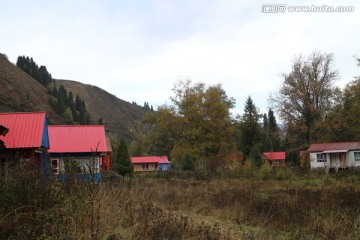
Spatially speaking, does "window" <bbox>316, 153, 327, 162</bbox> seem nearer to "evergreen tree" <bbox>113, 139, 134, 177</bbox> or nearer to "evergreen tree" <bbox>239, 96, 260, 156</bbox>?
"evergreen tree" <bbox>239, 96, 260, 156</bbox>

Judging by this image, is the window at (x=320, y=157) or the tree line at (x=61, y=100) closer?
the window at (x=320, y=157)

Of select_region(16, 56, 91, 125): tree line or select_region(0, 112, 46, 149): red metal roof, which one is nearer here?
select_region(0, 112, 46, 149): red metal roof

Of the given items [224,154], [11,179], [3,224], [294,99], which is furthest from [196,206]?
[224,154]

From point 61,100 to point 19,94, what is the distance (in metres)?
20.3

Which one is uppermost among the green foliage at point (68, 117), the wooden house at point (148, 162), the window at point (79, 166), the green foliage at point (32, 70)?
the green foliage at point (32, 70)

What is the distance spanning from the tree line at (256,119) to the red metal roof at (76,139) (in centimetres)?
1045

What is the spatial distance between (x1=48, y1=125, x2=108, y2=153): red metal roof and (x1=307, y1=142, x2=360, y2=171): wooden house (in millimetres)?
27993

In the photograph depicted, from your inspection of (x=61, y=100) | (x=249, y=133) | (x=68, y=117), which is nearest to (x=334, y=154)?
(x=249, y=133)

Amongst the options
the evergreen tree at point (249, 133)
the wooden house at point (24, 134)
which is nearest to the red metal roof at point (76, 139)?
the wooden house at point (24, 134)

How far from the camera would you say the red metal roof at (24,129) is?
20469 mm

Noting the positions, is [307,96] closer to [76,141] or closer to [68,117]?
[76,141]

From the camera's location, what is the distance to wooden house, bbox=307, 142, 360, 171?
4656cm

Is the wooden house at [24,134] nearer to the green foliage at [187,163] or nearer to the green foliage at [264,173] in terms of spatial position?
the green foliage at [264,173]

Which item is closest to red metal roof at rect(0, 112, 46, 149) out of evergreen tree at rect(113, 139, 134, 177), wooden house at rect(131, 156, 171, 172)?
evergreen tree at rect(113, 139, 134, 177)
